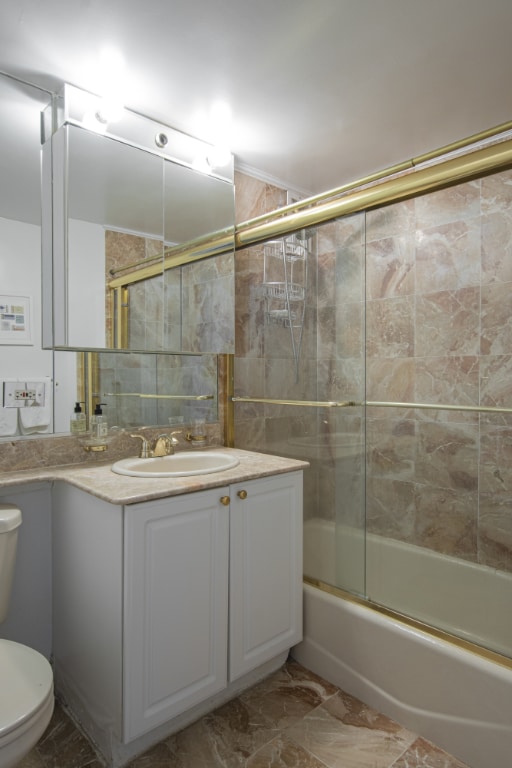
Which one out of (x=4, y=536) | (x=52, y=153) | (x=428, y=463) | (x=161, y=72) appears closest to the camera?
(x=4, y=536)

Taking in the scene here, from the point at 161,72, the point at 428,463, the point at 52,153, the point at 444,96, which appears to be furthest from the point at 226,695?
the point at 444,96

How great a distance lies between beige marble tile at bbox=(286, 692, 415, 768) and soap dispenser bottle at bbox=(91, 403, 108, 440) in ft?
4.19

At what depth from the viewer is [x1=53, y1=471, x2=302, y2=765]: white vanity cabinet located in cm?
145

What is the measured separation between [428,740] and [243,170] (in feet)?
8.32

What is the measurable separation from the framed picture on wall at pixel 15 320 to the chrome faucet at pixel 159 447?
0.59m

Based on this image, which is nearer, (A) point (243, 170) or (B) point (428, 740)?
(B) point (428, 740)

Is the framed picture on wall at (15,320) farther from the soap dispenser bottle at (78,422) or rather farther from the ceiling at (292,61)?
the ceiling at (292,61)

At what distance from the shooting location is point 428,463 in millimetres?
2443

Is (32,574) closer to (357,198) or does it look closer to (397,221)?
(357,198)

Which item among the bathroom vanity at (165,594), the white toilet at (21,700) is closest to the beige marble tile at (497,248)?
the bathroom vanity at (165,594)

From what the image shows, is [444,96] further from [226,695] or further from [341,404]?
[226,695]

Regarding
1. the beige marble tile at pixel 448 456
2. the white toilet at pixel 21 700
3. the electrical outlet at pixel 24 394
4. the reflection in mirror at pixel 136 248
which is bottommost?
the white toilet at pixel 21 700

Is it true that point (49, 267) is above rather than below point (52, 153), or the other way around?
below

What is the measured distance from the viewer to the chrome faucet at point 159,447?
1981mm
